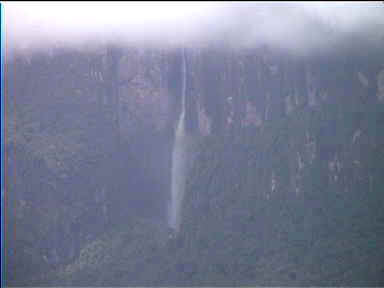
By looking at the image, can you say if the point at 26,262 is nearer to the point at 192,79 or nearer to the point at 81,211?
the point at 81,211

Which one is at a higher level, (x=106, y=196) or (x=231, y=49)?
(x=231, y=49)

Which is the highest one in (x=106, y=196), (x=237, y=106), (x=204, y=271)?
(x=237, y=106)

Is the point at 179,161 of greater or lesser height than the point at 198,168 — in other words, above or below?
above

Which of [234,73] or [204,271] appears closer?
[204,271]

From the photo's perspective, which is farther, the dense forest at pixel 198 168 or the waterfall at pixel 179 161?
the waterfall at pixel 179 161

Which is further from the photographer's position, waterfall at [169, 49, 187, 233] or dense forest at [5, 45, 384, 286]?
waterfall at [169, 49, 187, 233]

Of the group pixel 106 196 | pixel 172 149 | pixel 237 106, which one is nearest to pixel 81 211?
pixel 106 196

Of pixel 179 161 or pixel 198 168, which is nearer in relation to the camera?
pixel 198 168
